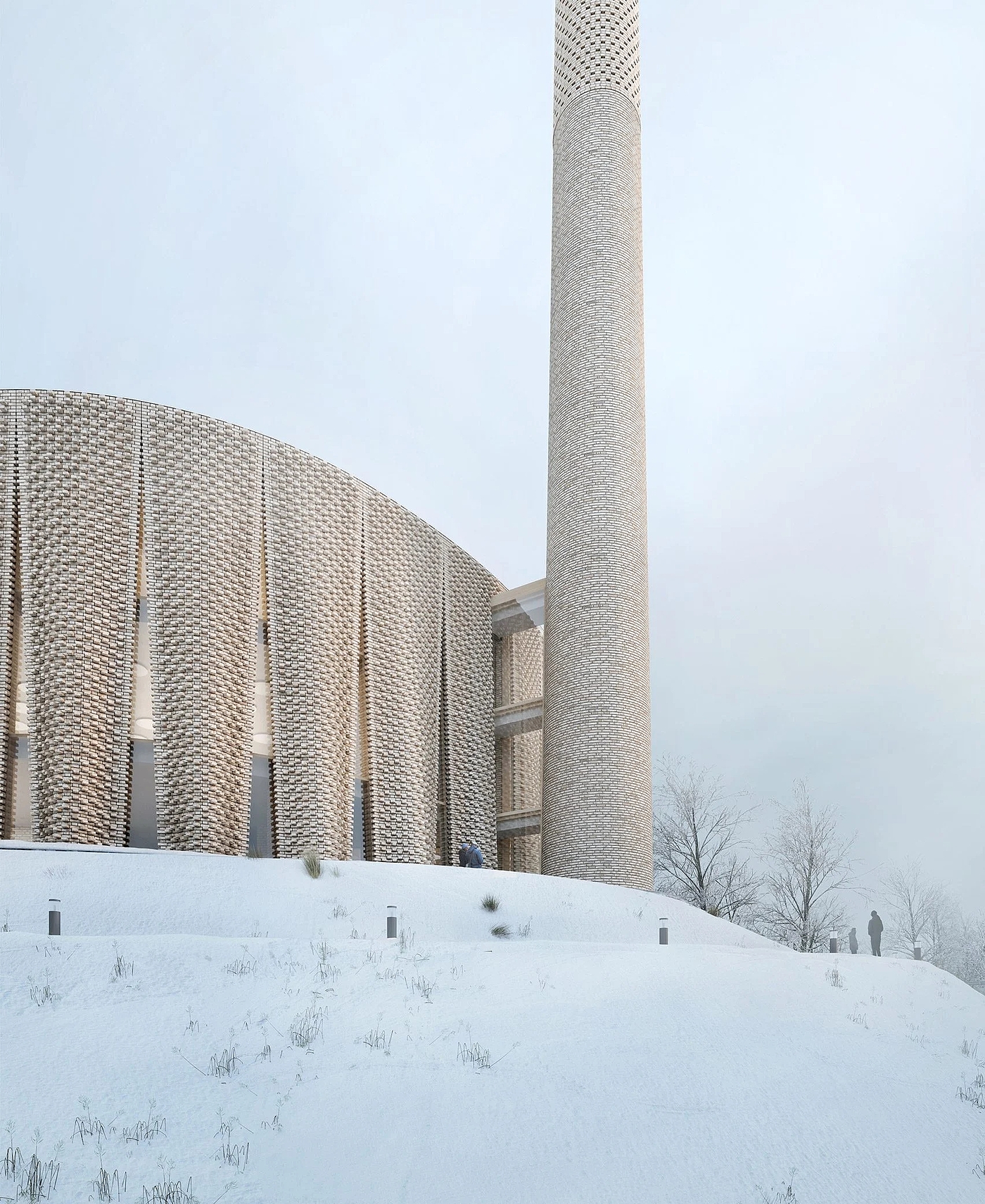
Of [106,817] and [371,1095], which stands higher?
[106,817]

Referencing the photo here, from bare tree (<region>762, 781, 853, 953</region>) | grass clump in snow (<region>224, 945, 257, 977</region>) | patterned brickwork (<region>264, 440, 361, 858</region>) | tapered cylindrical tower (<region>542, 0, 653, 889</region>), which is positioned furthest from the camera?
bare tree (<region>762, 781, 853, 953</region>)

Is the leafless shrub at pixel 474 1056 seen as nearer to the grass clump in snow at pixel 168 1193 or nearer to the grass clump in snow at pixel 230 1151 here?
the grass clump in snow at pixel 230 1151

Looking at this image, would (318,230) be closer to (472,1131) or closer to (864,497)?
(864,497)

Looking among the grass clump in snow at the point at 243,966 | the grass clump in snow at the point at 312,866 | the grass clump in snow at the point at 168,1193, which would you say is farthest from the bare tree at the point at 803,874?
the grass clump in snow at the point at 168,1193

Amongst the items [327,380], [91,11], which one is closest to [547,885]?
[91,11]

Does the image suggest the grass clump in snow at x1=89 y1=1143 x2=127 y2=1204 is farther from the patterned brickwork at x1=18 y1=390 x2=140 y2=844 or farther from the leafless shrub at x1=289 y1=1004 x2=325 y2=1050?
the patterned brickwork at x1=18 y1=390 x2=140 y2=844

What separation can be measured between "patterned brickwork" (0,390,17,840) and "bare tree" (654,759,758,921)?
52.9 feet

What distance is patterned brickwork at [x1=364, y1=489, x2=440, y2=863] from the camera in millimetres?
18672

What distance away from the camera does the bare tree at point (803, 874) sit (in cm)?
2847

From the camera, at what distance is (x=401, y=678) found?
19281 millimetres

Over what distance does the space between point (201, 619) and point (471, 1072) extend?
446 inches

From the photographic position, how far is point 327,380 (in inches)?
2347

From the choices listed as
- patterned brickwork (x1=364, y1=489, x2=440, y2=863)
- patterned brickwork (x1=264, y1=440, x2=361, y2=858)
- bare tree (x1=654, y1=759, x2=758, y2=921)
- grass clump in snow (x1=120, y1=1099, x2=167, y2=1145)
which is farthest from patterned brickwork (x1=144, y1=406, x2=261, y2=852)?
bare tree (x1=654, y1=759, x2=758, y2=921)

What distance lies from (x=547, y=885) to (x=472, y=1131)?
28.1 ft
